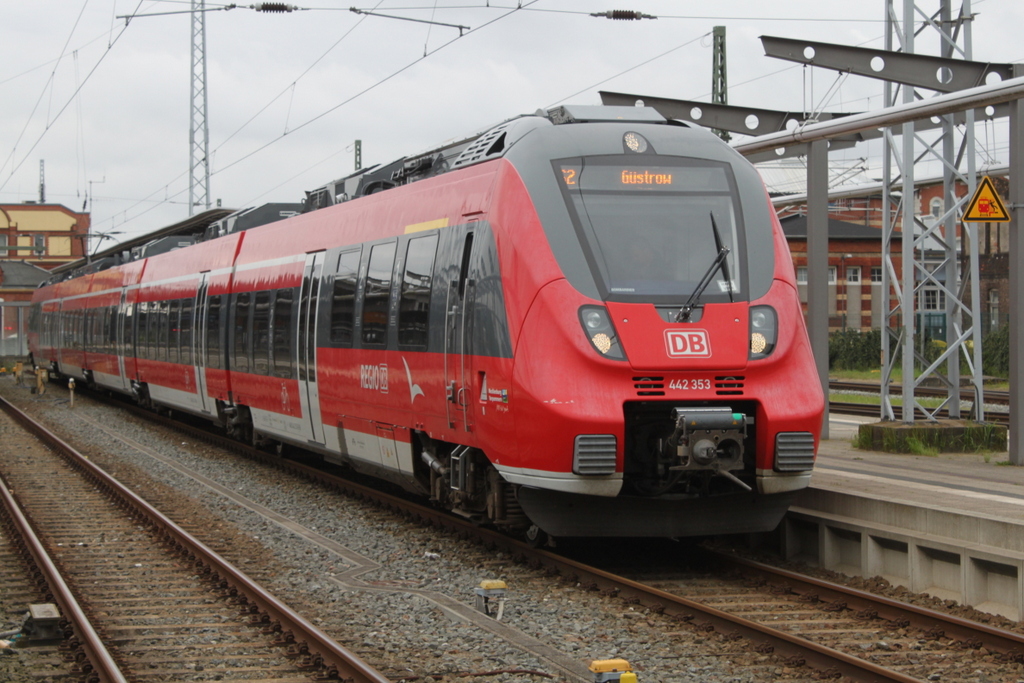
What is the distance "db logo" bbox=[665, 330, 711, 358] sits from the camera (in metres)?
8.35

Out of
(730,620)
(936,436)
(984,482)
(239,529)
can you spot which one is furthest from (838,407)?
(730,620)

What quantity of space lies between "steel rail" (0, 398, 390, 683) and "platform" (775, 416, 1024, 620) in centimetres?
398

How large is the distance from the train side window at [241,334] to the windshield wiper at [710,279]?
928 cm

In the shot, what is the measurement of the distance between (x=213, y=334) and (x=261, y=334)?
3046 mm

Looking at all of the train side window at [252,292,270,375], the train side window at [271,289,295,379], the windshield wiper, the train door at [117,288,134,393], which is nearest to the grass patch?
the windshield wiper

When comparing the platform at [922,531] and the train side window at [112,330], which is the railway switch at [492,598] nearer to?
the platform at [922,531]

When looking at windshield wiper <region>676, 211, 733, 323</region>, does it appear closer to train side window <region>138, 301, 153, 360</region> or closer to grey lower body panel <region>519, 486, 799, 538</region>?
grey lower body panel <region>519, 486, 799, 538</region>

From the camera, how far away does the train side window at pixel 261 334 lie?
1559 centimetres

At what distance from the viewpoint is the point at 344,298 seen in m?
12.6

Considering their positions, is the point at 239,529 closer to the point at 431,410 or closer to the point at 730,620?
the point at 431,410

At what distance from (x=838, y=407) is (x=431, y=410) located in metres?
17.1

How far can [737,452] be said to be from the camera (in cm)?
838

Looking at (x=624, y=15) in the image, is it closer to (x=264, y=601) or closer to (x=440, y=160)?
(x=440, y=160)

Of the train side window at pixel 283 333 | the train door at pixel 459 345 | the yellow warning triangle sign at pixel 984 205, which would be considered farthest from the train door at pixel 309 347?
the yellow warning triangle sign at pixel 984 205
